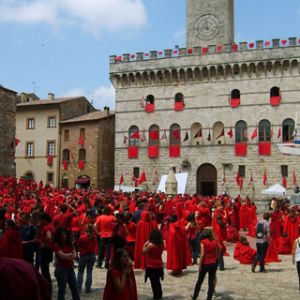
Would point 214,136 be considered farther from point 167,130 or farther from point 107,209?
point 107,209

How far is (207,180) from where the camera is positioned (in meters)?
37.6

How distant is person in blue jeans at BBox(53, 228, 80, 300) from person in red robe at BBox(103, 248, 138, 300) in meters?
2.05

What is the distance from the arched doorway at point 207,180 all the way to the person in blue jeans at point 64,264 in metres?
30.2

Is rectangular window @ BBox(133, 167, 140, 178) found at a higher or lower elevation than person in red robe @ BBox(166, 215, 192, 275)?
higher

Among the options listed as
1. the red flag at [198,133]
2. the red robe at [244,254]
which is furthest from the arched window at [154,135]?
the red robe at [244,254]

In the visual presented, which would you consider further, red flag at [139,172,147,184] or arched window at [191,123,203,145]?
red flag at [139,172,147,184]

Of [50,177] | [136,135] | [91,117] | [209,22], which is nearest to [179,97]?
[136,135]

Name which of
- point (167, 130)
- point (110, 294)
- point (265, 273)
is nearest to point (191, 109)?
point (167, 130)

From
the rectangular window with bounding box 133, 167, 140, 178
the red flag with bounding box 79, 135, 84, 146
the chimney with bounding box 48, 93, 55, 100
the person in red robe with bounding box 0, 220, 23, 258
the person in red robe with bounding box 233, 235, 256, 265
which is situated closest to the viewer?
the person in red robe with bounding box 0, 220, 23, 258

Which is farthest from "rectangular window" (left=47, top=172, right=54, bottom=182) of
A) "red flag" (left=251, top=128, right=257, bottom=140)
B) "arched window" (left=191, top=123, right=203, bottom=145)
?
"red flag" (left=251, top=128, right=257, bottom=140)

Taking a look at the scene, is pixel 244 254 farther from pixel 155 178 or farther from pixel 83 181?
pixel 83 181

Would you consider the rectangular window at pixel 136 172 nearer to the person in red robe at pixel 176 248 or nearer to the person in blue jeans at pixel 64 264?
the person in red robe at pixel 176 248

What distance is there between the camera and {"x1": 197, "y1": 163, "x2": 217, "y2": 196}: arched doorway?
37.4 m

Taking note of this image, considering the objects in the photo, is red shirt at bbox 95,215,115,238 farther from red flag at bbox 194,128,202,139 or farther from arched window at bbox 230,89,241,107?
arched window at bbox 230,89,241,107
